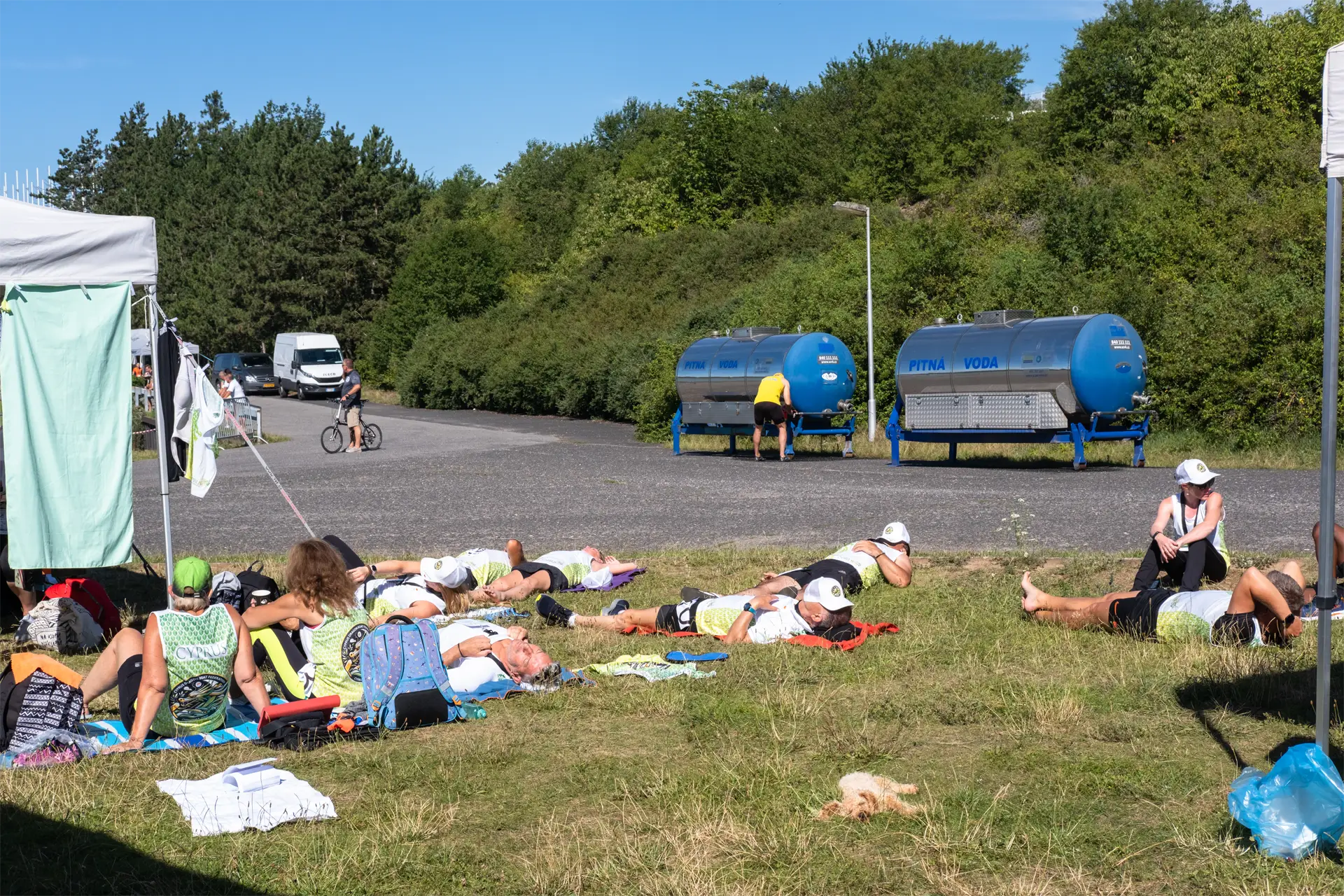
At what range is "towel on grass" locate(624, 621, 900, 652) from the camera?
843 cm

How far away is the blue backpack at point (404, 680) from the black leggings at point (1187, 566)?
191 inches

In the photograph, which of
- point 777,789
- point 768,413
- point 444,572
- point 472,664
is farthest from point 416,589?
point 768,413

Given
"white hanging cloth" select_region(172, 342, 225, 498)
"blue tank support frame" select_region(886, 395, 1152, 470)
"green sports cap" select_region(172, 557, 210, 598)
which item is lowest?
"blue tank support frame" select_region(886, 395, 1152, 470)

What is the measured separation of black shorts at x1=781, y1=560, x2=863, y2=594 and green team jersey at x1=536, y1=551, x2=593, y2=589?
6.05ft

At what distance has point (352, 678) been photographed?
23.6ft

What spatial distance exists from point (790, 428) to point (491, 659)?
62.0 ft

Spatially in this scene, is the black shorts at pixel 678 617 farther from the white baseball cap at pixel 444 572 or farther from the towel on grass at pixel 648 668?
the white baseball cap at pixel 444 572

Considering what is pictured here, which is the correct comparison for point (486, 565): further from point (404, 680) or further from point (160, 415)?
point (404, 680)

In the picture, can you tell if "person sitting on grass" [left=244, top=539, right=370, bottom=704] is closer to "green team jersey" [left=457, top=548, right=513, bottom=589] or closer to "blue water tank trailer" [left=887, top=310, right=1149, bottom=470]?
"green team jersey" [left=457, top=548, right=513, bottom=589]

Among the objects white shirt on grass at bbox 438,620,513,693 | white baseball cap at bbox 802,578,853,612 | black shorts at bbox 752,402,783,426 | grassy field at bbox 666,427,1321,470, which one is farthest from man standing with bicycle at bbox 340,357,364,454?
white shirt on grass at bbox 438,620,513,693

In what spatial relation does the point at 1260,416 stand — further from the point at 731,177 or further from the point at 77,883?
the point at 731,177

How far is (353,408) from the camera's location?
28453 millimetres

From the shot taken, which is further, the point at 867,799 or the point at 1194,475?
the point at 1194,475

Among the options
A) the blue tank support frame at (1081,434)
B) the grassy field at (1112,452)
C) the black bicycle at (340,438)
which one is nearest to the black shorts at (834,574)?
the blue tank support frame at (1081,434)
